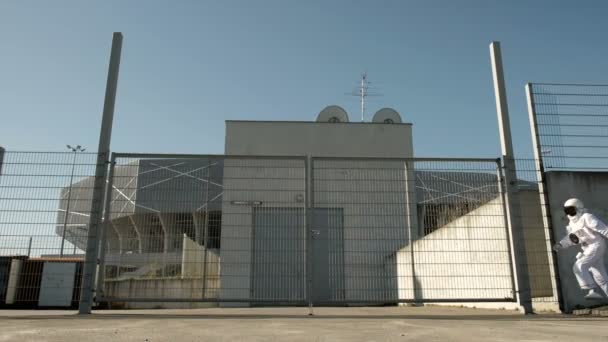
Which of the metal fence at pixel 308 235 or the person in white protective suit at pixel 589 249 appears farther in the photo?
the metal fence at pixel 308 235

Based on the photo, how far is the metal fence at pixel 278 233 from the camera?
21.4 feet

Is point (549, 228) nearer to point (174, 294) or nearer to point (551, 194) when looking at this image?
point (551, 194)

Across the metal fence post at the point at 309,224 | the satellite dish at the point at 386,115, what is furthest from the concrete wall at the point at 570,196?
the satellite dish at the point at 386,115

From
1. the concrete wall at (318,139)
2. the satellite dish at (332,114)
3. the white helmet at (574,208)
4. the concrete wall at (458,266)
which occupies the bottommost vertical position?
the concrete wall at (458,266)

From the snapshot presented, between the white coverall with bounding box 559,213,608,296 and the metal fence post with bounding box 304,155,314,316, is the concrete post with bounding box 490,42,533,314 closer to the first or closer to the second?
the white coverall with bounding box 559,213,608,296

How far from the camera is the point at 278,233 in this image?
6.85 m

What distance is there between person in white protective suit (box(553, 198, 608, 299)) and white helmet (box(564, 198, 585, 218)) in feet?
0.26

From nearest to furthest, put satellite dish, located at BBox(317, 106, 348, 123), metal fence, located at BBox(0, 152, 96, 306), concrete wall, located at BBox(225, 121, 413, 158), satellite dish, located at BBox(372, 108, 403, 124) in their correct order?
metal fence, located at BBox(0, 152, 96, 306)
concrete wall, located at BBox(225, 121, 413, 158)
satellite dish, located at BBox(317, 106, 348, 123)
satellite dish, located at BBox(372, 108, 403, 124)

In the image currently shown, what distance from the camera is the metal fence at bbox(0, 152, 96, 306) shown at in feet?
20.9

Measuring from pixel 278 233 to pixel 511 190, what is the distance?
3649 millimetres

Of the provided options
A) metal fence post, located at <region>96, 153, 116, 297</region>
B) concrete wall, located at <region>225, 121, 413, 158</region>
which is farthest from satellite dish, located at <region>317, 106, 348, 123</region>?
metal fence post, located at <region>96, 153, 116, 297</region>

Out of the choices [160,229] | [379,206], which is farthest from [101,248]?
[379,206]

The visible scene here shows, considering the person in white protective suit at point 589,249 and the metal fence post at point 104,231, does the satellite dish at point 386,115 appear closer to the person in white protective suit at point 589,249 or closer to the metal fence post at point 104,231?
the person in white protective suit at point 589,249

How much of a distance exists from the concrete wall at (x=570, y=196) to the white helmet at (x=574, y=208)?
0.32 ft
